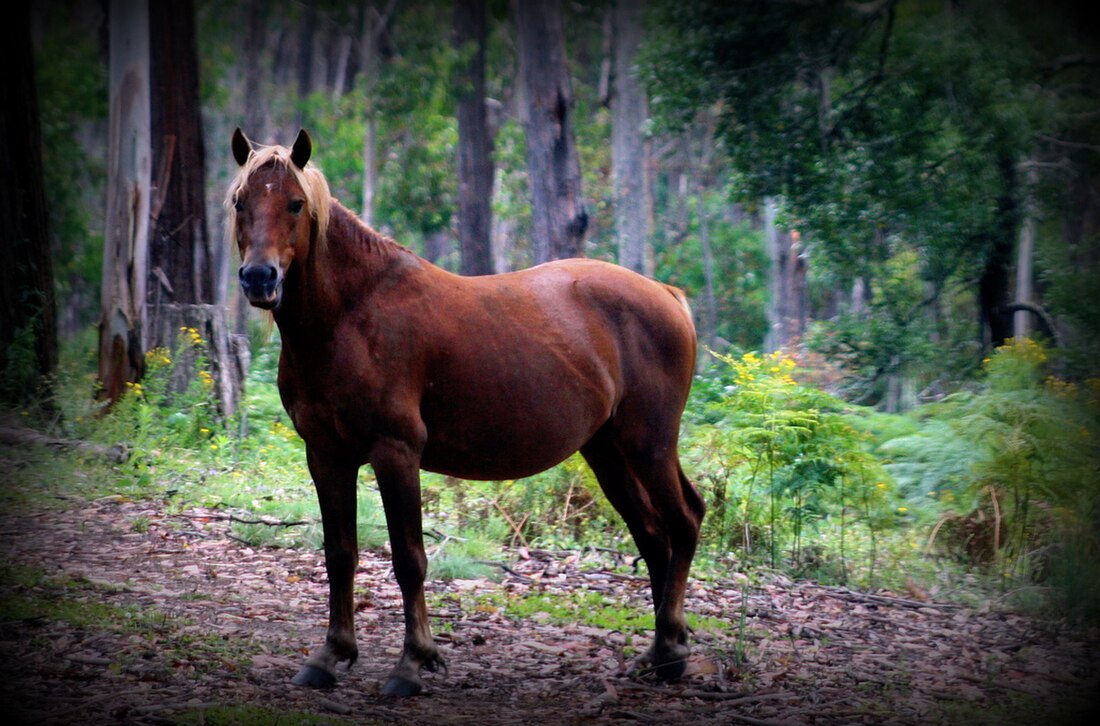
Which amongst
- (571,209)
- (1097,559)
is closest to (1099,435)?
(1097,559)

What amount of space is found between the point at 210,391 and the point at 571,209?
22.3ft

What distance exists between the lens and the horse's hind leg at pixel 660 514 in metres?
5.58

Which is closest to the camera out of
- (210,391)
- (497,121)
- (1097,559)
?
(1097,559)

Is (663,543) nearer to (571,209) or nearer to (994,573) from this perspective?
(994,573)

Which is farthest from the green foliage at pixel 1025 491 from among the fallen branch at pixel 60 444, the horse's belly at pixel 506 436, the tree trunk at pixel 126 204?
the tree trunk at pixel 126 204

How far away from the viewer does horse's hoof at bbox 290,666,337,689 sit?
15.8 feet

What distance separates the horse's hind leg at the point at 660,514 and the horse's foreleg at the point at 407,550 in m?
1.38

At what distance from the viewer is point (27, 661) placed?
474 centimetres

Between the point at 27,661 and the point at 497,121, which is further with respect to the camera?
the point at 497,121

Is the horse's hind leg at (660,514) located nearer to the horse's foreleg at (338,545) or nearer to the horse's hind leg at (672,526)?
the horse's hind leg at (672,526)

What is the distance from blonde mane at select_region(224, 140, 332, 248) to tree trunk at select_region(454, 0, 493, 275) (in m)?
15.1

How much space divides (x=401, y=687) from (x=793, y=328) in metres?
19.7

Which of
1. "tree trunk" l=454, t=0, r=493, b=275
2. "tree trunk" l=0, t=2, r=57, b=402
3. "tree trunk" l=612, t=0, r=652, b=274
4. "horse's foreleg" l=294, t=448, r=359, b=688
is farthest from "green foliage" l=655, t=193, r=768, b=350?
"horse's foreleg" l=294, t=448, r=359, b=688

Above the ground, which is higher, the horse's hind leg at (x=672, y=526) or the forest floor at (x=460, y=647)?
the horse's hind leg at (x=672, y=526)
